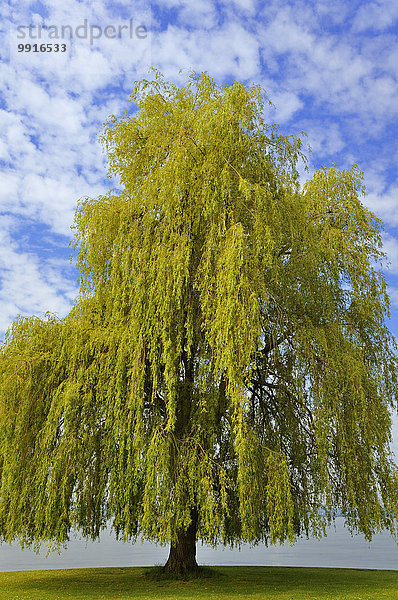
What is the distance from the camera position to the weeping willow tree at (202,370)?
10.6 m

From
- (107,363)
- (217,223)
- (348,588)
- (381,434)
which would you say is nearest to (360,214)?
(217,223)

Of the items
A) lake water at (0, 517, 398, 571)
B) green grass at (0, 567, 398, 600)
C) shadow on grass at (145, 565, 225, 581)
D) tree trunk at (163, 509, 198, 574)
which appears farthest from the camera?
lake water at (0, 517, 398, 571)

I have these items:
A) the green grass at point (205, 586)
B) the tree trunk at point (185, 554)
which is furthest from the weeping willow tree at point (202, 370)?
the green grass at point (205, 586)

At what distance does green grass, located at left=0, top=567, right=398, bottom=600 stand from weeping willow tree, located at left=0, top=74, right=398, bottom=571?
966 millimetres

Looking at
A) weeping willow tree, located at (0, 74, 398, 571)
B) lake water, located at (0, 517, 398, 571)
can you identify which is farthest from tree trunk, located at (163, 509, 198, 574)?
lake water, located at (0, 517, 398, 571)

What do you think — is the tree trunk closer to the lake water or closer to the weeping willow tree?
the weeping willow tree

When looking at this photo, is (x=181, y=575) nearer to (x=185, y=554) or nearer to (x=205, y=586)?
(x=185, y=554)

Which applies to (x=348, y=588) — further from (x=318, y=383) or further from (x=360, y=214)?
(x=360, y=214)

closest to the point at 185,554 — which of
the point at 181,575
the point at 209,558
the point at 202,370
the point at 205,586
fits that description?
Result: the point at 181,575

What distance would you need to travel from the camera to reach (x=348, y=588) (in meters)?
12.0

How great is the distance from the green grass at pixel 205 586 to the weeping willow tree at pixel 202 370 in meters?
0.97

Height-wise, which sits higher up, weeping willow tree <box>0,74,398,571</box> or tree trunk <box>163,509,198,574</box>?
weeping willow tree <box>0,74,398,571</box>

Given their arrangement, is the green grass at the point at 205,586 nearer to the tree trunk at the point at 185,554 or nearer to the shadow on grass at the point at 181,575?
the shadow on grass at the point at 181,575

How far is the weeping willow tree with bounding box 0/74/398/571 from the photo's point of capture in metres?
10.6
